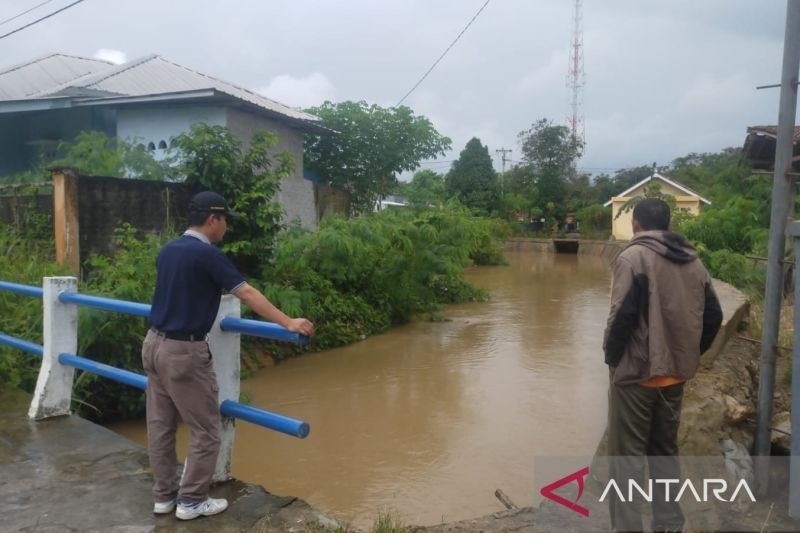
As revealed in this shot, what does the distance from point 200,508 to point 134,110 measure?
11002 millimetres

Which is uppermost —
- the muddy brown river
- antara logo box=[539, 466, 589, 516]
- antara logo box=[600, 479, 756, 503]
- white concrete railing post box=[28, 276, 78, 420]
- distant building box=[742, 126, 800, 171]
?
distant building box=[742, 126, 800, 171]

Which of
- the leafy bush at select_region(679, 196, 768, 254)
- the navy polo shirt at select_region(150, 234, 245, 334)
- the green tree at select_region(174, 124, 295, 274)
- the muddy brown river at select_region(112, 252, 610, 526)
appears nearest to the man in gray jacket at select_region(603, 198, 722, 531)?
the navy polo shirt at select_region(150, 234, 245, 334)

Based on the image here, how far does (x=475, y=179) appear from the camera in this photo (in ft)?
144

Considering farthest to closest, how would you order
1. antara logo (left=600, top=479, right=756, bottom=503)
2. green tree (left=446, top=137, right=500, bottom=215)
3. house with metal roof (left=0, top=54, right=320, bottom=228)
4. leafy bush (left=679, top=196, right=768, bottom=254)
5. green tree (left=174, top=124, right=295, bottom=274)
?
1. green tree (left=446, top=137, right=500, bottom=215)
2. leafy bush (left=679, top=196, right=768, bottom=254)
3. house with metal roof (left=0, top=54, right=320, bottom=228)
4. green tree (left=174, top=124, right=295, bottom=274)
5. antara logo (left=600, top=479, right=756, bottom=503)

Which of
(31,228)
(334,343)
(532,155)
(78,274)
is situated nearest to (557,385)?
(334,343)

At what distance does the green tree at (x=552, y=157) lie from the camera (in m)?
45.4

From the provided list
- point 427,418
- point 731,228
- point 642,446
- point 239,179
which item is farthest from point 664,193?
point 642,446

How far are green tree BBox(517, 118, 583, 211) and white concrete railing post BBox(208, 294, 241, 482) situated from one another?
141 feet

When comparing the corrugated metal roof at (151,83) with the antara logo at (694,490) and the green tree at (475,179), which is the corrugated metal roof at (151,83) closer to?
the antara logo at (694,490)

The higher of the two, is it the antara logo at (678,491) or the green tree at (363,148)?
the green tree at (363,148)

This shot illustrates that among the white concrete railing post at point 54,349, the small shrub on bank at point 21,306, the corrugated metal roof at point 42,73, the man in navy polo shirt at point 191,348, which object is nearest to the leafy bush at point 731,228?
the small shrub on bank at point 21,306

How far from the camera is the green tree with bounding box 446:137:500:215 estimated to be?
4350 cm

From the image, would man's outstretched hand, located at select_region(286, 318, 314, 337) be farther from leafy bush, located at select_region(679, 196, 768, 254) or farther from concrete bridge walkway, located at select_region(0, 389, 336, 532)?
leafy bush, located at select_region(679, 196, 768, 254)

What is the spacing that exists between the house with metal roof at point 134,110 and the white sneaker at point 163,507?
8.63m
